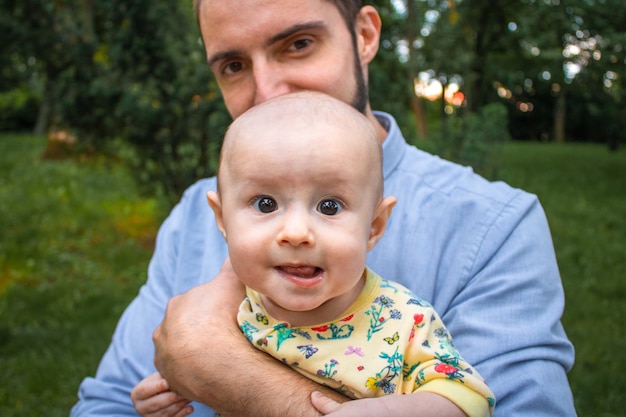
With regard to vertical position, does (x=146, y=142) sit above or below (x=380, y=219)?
below

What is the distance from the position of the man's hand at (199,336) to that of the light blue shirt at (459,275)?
27cm

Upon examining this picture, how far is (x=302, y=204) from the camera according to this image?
1499mm

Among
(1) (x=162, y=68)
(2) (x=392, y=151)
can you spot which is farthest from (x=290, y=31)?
(1) (x=162, y=68)

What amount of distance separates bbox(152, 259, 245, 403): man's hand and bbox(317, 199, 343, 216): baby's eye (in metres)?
0.47

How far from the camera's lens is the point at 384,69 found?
6125 millimetres

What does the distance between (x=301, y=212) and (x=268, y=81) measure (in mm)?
799

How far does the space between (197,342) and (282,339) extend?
28cm

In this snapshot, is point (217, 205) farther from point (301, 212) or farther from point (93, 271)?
point (93, 271)

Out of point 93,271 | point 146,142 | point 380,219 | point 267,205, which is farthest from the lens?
point 93,271

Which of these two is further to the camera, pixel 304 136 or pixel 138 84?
pixel 138 84

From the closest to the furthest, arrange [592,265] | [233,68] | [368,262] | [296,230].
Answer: [296,230] → [368,262] → [233,68] → [592,265]

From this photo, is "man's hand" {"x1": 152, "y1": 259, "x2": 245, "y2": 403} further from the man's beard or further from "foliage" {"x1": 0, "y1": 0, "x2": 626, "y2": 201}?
"foliage" {"x1": 0, "y1": 0, "x2": 626, "y2": 201}

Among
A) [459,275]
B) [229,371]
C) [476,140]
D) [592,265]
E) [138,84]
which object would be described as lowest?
[592,265]

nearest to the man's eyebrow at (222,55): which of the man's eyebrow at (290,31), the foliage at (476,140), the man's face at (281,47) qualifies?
the man's face at (281,47)
